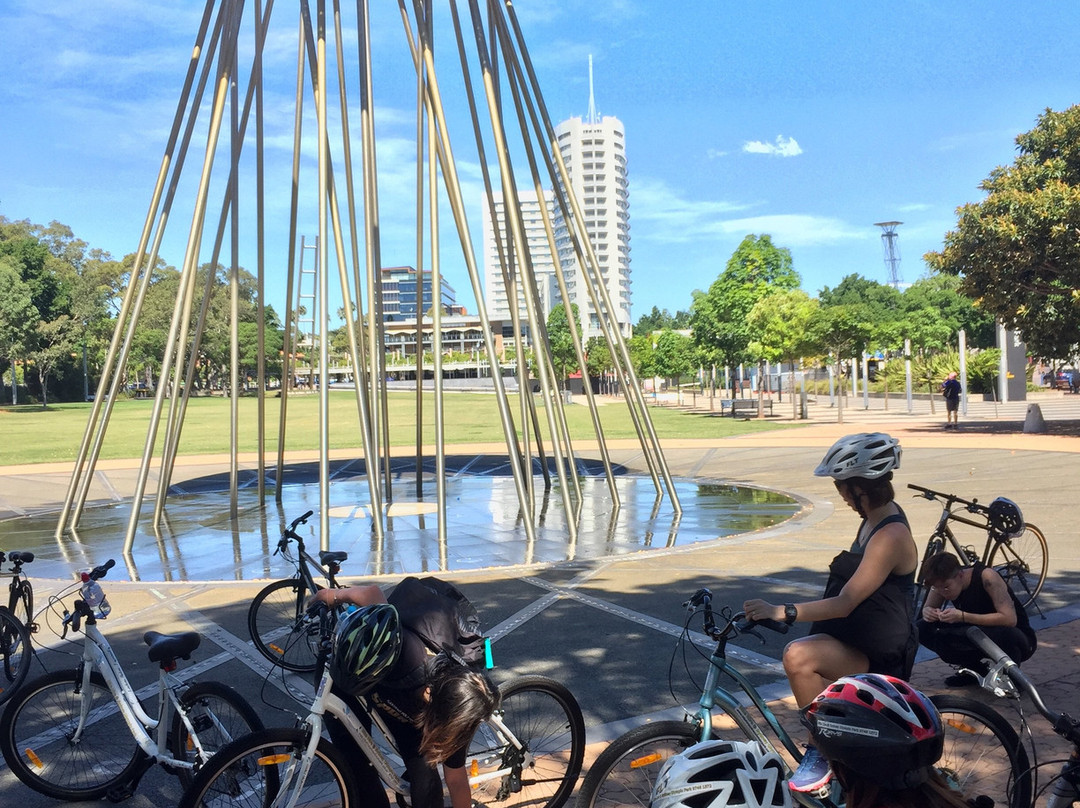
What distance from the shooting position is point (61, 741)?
4.57 meters

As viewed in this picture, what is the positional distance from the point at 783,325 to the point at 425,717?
3169 centimetres

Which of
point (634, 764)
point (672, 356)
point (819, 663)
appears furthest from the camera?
point (672, 356)

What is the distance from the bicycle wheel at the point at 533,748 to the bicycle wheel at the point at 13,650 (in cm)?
340

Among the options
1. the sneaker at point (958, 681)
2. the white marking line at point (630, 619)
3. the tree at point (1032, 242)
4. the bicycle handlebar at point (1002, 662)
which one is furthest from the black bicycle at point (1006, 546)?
the tree at point (1032, 242)

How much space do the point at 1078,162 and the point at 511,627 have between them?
21389 millimetres

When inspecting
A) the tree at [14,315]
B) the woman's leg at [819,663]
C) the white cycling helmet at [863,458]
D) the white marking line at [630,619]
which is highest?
the tree at [14,315]

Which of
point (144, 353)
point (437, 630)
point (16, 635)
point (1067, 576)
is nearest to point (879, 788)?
point (437, 630)

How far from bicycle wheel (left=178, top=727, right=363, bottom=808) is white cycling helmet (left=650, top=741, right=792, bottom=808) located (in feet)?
5.11

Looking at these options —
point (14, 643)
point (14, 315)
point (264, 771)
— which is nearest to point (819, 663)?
point (264, 771)

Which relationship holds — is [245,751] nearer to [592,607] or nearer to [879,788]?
[879,788]

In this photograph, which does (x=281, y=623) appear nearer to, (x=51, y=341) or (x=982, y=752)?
(x=982, y=752)

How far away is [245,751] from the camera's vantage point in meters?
3.34

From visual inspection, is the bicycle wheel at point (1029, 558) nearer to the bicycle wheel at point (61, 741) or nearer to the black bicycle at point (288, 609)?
the black bicycle at point (288, 609)

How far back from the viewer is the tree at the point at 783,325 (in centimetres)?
3300
